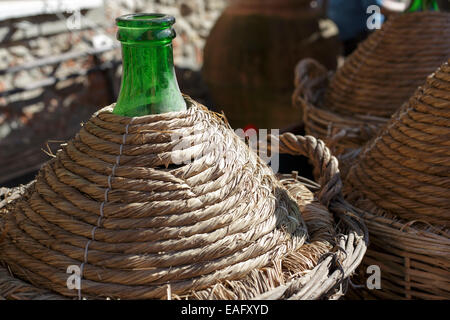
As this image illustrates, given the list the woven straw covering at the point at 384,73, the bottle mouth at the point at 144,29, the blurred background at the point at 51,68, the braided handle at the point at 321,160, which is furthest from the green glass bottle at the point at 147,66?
the blurred background at the point at 51,68

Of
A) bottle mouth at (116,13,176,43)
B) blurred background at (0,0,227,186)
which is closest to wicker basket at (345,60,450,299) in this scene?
bottle mouth at (116,13,176,43)

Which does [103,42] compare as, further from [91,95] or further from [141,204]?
[141,204]

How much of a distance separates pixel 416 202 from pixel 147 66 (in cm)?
55

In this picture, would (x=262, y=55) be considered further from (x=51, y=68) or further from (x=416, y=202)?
(x=416, y=202)

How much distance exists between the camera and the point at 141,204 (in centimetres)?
72

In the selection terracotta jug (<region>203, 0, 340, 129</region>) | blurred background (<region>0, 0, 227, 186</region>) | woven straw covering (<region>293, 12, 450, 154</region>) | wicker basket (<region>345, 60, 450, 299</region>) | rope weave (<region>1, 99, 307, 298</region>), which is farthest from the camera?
terracotta jug (<region>203, 0, 340, 129</region>)

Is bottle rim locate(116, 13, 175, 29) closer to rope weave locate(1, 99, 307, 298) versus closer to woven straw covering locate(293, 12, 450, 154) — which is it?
rope weave locate(1, 99, 307, 298)

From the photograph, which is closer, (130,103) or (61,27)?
(130,103)

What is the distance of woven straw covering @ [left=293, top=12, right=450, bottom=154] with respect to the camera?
58.5 inches

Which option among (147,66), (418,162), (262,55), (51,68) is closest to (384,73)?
(418,162)

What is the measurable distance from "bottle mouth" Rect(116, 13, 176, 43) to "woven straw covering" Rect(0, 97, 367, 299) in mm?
111

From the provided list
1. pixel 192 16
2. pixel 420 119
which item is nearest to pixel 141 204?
pixel 420 119

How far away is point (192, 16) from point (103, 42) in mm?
841

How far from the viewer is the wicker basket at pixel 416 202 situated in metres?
0.93
